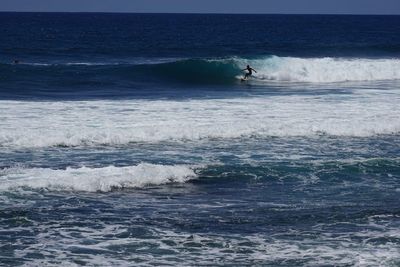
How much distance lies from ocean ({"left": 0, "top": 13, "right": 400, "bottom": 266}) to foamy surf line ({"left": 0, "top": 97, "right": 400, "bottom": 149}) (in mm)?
55

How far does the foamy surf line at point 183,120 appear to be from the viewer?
2053cm

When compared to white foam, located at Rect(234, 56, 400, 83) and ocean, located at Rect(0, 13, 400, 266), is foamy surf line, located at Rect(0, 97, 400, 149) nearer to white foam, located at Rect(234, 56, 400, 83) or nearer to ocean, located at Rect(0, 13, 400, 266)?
ocean, located at Rect(0, 13, 400, 266)

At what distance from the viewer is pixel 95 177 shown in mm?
15484

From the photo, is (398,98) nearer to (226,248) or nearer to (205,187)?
(205,187)

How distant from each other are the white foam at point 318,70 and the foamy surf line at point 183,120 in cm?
1082

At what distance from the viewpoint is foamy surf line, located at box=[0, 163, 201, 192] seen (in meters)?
15.1

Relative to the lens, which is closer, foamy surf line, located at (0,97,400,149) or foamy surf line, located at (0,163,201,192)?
foamy surf line, located at (0,163,201,192)

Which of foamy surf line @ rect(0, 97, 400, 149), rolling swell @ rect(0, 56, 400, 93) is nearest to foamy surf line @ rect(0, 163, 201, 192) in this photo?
foamy surf line @ rect(0, 97, 400, 149)

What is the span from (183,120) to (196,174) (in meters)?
7.08

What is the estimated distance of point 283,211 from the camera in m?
13.9

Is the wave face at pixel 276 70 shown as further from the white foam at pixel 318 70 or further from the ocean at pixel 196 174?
the ocean at pixel 196 174

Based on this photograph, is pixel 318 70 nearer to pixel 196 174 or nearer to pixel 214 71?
pixel 214 71

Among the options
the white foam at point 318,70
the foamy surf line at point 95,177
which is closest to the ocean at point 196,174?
the foamy surf line at point 95,177

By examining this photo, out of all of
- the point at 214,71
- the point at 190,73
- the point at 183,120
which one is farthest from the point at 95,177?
the point at 214,71
